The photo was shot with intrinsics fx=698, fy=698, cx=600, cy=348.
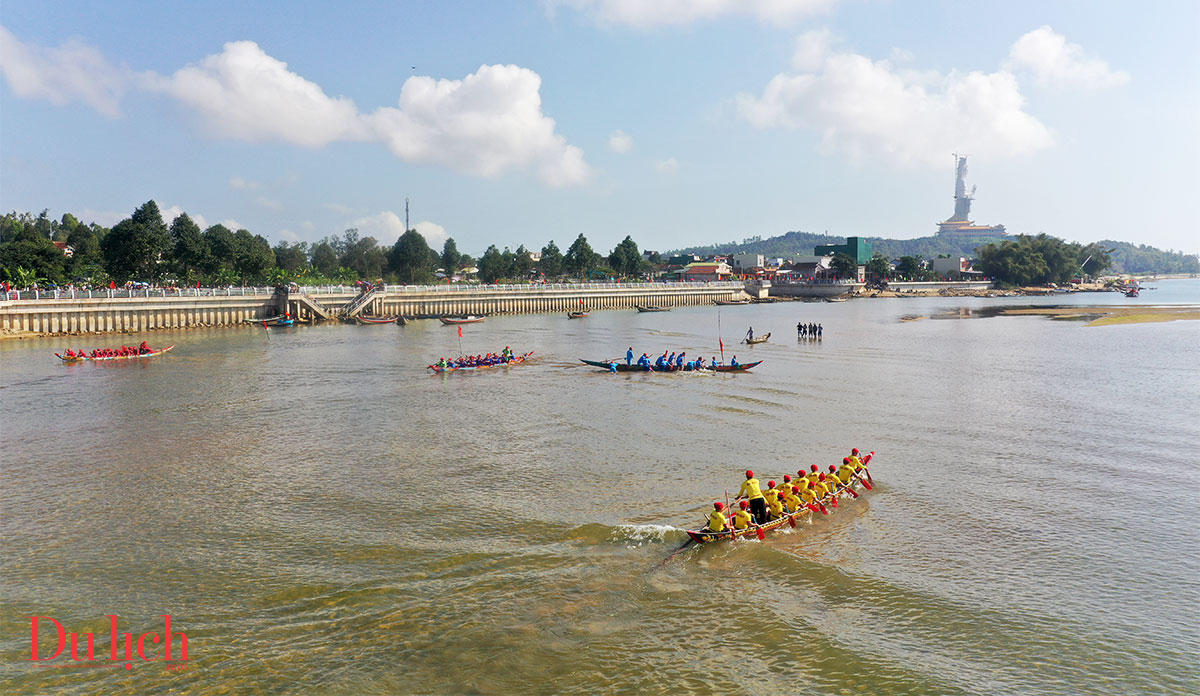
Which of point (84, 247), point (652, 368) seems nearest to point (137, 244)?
point (84, 247)

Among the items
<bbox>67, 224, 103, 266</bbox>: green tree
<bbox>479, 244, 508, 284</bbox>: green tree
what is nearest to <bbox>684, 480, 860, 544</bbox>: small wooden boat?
<bbox>67, 224, 103, 266</bbox>: green tree

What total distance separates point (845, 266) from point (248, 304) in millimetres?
155422

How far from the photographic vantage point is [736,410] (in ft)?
117

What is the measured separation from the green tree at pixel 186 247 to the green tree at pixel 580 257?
97.0m

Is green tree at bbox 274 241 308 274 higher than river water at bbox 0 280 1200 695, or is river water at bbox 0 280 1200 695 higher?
green tree at bbox 274 241 308 274

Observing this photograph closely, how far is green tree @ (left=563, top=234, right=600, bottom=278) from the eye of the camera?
588 ft

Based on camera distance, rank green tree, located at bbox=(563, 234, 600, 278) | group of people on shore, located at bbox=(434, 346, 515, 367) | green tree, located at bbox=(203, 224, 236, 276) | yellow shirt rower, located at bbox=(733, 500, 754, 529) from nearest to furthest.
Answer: yellow shirt rower, located at bbox=(733, 500, 754, 529)
group of people on shore, located at bbox=(434, 346, 515, 367)
green tree, located at bbox=(203, 224, 236, 276)
green tree, located at bbox=(563, 234, 600, 278)

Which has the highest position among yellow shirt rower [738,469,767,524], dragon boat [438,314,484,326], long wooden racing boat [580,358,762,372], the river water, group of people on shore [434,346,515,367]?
dragon boat [438,314,484,326]

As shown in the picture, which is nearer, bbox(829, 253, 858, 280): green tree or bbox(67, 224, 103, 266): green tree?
bbox(67, 224, 103, 266): green tree

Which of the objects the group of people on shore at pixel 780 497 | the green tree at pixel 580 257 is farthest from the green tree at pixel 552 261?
the group of people on shore at pixel 780 497

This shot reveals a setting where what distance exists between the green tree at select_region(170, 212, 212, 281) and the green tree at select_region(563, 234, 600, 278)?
97003mm

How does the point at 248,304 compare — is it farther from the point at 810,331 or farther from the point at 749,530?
the point at 749,530

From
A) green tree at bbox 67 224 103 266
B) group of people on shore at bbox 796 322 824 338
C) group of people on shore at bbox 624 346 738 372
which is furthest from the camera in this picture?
green tree at bbox 67 224 103 266

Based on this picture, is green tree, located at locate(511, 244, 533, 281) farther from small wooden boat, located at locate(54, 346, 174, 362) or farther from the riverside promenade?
small wooden boat, located at locate(54, 346, 174, 362)
